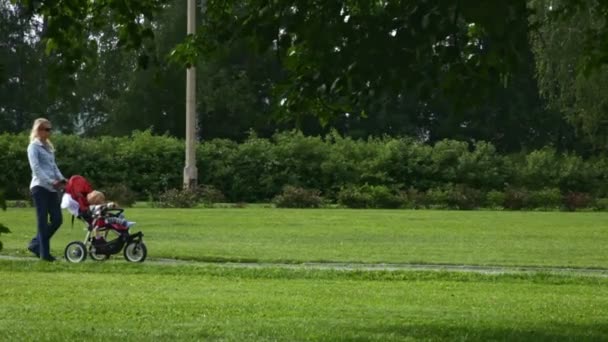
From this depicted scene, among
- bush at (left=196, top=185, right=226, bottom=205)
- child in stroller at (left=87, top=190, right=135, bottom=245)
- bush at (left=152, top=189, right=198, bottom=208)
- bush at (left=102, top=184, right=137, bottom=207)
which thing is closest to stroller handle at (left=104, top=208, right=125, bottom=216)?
child in stroller at (left=87, top=190, right=135, bottom=245)

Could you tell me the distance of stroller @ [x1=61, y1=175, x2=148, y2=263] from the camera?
16.6 metres

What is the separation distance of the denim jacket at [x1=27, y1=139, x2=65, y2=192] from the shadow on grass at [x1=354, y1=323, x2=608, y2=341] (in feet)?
23.5

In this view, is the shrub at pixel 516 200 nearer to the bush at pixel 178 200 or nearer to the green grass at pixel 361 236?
the green grass at pixel 361 236

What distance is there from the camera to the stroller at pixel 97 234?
16.6 m

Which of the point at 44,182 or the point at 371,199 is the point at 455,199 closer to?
the point at 371,199

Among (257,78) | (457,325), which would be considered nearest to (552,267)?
(457,325)

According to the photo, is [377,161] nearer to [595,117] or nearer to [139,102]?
[595,117]

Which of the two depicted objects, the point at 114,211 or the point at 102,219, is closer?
the point at 102,219

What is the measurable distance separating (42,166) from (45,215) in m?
0.67

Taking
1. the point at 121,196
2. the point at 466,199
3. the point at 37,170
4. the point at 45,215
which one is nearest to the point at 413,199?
the point at 466,199

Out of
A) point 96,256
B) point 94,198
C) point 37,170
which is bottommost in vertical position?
point 96,256

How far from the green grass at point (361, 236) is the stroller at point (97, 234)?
1.21 meters

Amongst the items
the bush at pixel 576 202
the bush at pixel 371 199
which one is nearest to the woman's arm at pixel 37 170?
the bush at pixel 371 199

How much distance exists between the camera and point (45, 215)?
16.0 m
